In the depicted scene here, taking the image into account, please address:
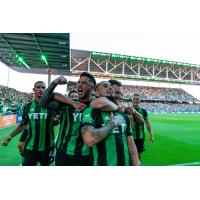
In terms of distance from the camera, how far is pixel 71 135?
9.65 ft

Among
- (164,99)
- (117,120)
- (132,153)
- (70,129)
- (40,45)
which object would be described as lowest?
(132,153)

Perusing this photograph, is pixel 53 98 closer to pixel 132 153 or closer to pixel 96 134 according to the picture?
pixel 96 134

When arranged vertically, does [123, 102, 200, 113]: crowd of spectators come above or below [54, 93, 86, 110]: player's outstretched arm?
above

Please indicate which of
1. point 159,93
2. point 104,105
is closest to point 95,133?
point 104,105

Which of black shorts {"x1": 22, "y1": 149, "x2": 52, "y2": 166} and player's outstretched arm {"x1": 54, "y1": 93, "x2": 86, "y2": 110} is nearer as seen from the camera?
player's outstretched arm {"x1": 54, "y1": 93, "x2": 86, "y2": 110}

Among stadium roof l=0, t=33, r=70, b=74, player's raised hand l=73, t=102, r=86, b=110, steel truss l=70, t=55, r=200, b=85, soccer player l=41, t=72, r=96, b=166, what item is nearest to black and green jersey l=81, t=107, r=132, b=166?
player's raised hand l=73, t=102, r=86, b=110

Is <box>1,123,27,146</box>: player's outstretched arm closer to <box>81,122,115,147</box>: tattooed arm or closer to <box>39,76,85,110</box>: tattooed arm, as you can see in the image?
<box>39,76,85,110</box>: tattooed arm

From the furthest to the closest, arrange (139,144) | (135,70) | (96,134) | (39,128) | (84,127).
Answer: (135,70)
(139,144)
(39,128)
(84,127)
(96,134)

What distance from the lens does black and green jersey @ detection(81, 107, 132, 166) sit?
228 centimetres

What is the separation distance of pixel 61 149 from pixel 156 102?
173ft

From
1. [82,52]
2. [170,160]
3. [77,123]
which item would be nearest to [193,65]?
[82,52]

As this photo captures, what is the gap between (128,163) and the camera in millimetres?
2426

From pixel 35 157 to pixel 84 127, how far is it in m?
1.75

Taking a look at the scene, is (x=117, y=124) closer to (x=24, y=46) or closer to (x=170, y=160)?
(x=170, y=160)
